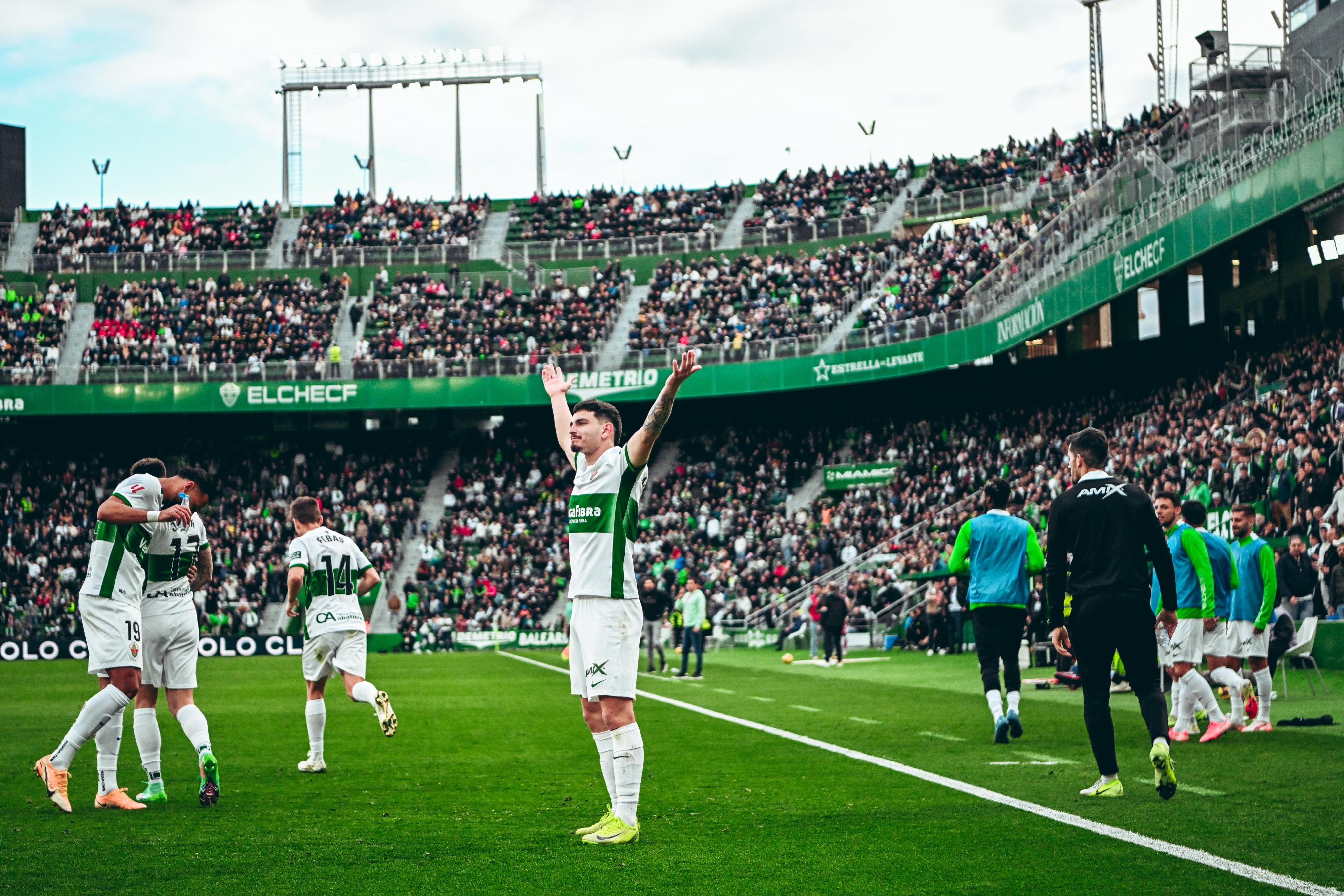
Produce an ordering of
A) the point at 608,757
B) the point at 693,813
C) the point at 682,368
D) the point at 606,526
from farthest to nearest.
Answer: the point at 693,813, the point at 608,757, the point at 606,526, the point at 682,368

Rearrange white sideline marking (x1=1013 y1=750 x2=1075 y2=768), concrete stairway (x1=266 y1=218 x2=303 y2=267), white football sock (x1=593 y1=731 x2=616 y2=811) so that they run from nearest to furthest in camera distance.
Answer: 1. white football sock (x1=593 y1=731 x2=616 y2=811)
2. white sideline marking (x1=1013 y1=750 x2=1075 y2=768)
3. concrete stairway (x1=266 y1=218 x2=303 y2=267)

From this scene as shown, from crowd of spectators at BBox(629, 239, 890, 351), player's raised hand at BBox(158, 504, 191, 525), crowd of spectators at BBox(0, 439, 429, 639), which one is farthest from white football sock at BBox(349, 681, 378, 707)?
crowd of spectators at BBox(629, 239, 890, 351)

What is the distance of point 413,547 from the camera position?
4716 cm

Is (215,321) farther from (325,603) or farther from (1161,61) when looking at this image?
(325,603)

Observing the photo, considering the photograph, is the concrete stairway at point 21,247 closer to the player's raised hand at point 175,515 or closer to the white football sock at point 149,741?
the white football sock at point 149,741

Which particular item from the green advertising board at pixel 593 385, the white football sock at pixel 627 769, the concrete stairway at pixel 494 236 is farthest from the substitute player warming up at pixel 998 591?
the concrete stairway at pixel 494 236

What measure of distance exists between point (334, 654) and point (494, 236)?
155 feet

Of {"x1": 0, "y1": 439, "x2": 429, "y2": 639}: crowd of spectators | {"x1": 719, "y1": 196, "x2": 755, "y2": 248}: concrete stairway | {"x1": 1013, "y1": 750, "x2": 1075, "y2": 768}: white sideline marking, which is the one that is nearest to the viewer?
{"x1": 1013, "y1": 750, "x2": 1075, "y2": 768}: white sideline marking

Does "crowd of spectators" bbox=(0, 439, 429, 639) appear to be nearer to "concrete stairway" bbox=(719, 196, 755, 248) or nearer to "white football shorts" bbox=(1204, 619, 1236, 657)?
"concrete stairway" bbox=(719, 196, 755, 248)

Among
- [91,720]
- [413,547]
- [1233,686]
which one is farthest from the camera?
[413,547]

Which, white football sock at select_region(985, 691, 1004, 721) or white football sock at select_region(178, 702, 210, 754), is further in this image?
white football sock at select_region(985, 691, 1004, 721)

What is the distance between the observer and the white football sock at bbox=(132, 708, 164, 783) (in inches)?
368

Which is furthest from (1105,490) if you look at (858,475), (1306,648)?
(858,475)

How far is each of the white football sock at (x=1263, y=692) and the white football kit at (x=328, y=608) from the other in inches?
313
